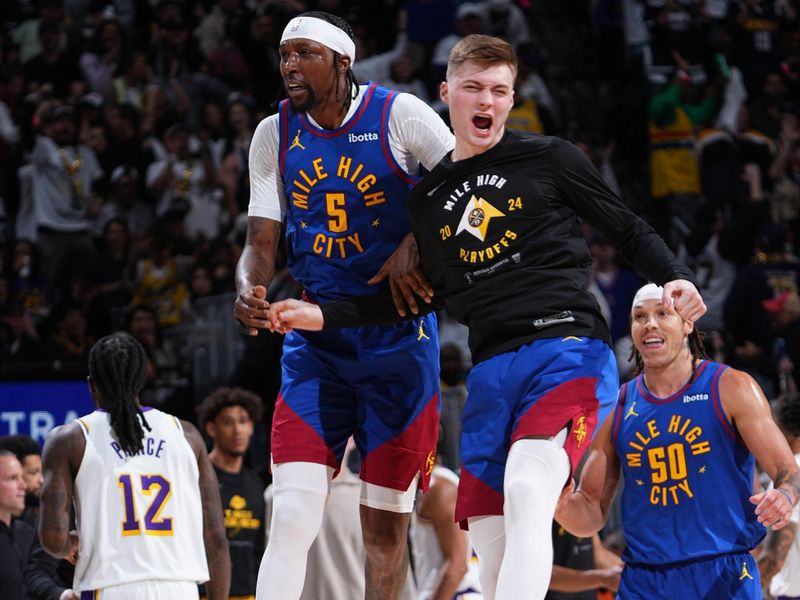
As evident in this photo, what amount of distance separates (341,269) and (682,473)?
1723 mm

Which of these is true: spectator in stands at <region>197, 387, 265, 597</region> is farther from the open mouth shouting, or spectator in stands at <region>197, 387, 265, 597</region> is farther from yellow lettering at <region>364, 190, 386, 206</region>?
the open mouth shouting

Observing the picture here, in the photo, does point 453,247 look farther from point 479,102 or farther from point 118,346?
point 118,346

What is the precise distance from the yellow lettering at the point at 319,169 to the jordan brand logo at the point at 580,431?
1.44 m

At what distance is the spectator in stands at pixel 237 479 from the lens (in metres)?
7.87

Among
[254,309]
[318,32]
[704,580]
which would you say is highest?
[318,32]

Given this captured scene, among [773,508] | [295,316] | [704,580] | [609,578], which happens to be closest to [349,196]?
[295,316]

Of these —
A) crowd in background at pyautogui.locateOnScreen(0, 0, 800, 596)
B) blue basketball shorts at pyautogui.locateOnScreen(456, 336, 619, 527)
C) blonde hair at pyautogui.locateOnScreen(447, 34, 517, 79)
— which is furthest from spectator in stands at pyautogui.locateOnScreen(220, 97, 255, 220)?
blue basketball shorts at pyautogui.locateOnScreen(456, 336, 619, 527)

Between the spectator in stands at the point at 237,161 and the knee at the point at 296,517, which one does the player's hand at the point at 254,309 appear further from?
the spectator in stands at the point at 237,161

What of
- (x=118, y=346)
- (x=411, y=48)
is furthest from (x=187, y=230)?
(x=118, y=346)

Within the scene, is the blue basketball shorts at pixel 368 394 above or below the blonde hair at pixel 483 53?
below

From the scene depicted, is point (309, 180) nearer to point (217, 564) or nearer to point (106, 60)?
point (217, 564)

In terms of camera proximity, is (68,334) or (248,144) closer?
(68,334)

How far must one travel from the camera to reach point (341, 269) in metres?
5.21

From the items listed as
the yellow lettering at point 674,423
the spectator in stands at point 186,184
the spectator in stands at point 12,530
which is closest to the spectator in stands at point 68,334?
the spectator in stands at point 186,184
